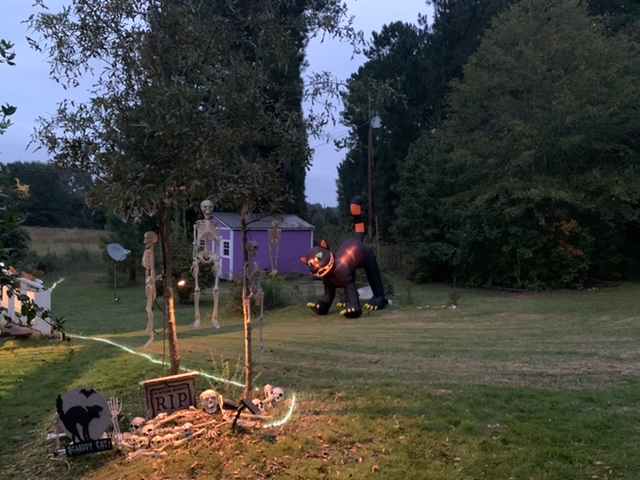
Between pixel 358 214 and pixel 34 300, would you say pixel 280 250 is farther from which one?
pixel 34 300

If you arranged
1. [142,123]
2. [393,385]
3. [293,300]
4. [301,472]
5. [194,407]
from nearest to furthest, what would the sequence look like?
[301,472] < [142,123] < [194,407] < [393,385] < [293,300]

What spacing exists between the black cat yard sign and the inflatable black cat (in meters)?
9.70

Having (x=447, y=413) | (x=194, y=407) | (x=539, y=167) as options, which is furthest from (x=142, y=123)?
(x=539, y=167)

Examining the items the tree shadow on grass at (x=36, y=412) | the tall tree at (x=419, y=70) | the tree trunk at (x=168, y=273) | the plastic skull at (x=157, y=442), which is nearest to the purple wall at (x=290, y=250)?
the tall tree at (x=419, y=70)

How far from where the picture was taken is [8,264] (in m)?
3.43

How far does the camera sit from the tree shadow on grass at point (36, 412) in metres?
4.73

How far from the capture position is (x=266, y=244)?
27.4 m

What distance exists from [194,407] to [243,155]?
2.14 m

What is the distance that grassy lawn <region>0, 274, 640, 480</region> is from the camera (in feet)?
14.3

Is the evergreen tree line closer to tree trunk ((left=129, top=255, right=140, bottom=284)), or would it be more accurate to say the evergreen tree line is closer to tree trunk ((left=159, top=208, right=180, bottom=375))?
tree trunk ((left=129, top=255, right=140, bottom=284))

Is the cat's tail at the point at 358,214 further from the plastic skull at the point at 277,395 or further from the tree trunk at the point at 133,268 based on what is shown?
the tree trunk at the point at 133,268

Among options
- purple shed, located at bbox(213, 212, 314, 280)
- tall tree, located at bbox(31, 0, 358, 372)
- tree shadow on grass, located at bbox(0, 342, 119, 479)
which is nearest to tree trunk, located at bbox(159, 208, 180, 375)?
tall tree, located at bbox(31, 0, 358, 372)

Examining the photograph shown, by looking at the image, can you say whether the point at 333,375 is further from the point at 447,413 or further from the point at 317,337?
the point at 317,337

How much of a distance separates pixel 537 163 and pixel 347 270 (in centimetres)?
927
